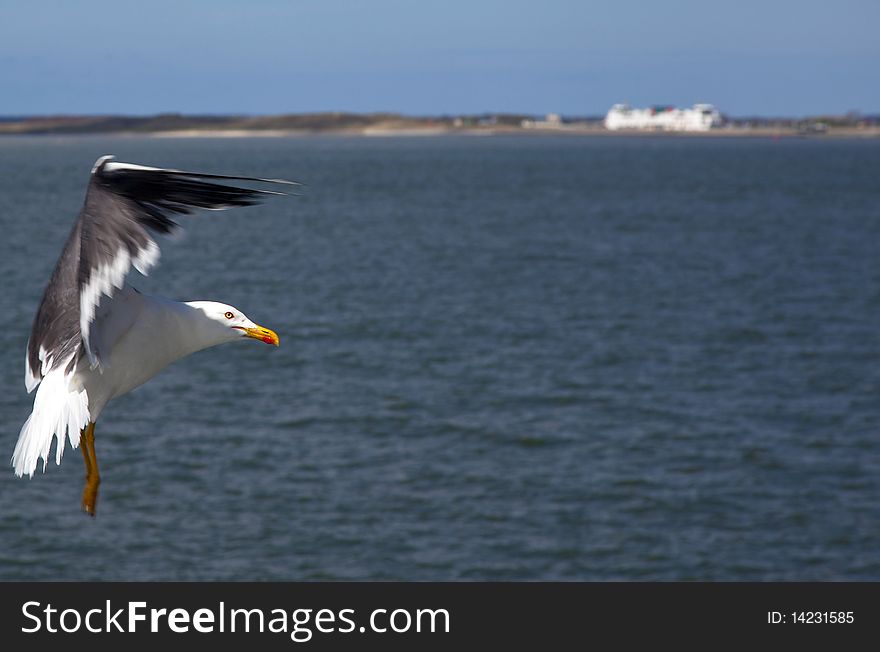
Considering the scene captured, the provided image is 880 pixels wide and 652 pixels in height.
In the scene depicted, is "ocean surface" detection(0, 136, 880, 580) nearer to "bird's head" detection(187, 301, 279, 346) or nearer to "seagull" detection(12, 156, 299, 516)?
"seagull" detection(12, 156, 299, 516)

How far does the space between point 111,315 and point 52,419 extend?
22.4 inches

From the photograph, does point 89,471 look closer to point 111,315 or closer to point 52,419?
point 52,419

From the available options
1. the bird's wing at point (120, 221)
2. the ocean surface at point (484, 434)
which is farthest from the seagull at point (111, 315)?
the ocean surface at point (484, 434)

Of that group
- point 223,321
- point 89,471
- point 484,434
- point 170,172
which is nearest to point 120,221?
point 170,172

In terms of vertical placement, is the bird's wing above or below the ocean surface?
above

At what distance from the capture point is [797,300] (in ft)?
270

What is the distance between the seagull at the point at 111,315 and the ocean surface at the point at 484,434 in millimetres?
14308

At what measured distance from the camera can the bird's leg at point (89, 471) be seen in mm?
5440

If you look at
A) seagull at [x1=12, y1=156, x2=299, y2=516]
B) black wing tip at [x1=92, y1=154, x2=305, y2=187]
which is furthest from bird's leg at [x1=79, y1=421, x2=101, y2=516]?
black wing tip at [x1=92, y1=154, x2=305, y2=187]

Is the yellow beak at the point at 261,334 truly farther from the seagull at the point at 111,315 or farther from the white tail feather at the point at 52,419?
the white tail feather at the point at 52,419

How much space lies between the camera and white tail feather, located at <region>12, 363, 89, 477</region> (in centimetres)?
560

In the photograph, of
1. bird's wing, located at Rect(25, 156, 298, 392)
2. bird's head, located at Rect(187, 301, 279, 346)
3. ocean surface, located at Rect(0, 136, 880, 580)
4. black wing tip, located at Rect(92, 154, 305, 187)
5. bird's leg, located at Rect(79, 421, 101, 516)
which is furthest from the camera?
ocean surface, located at Rect(0, 136, 880, 580)

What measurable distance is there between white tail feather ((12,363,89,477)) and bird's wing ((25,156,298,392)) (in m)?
0.32
